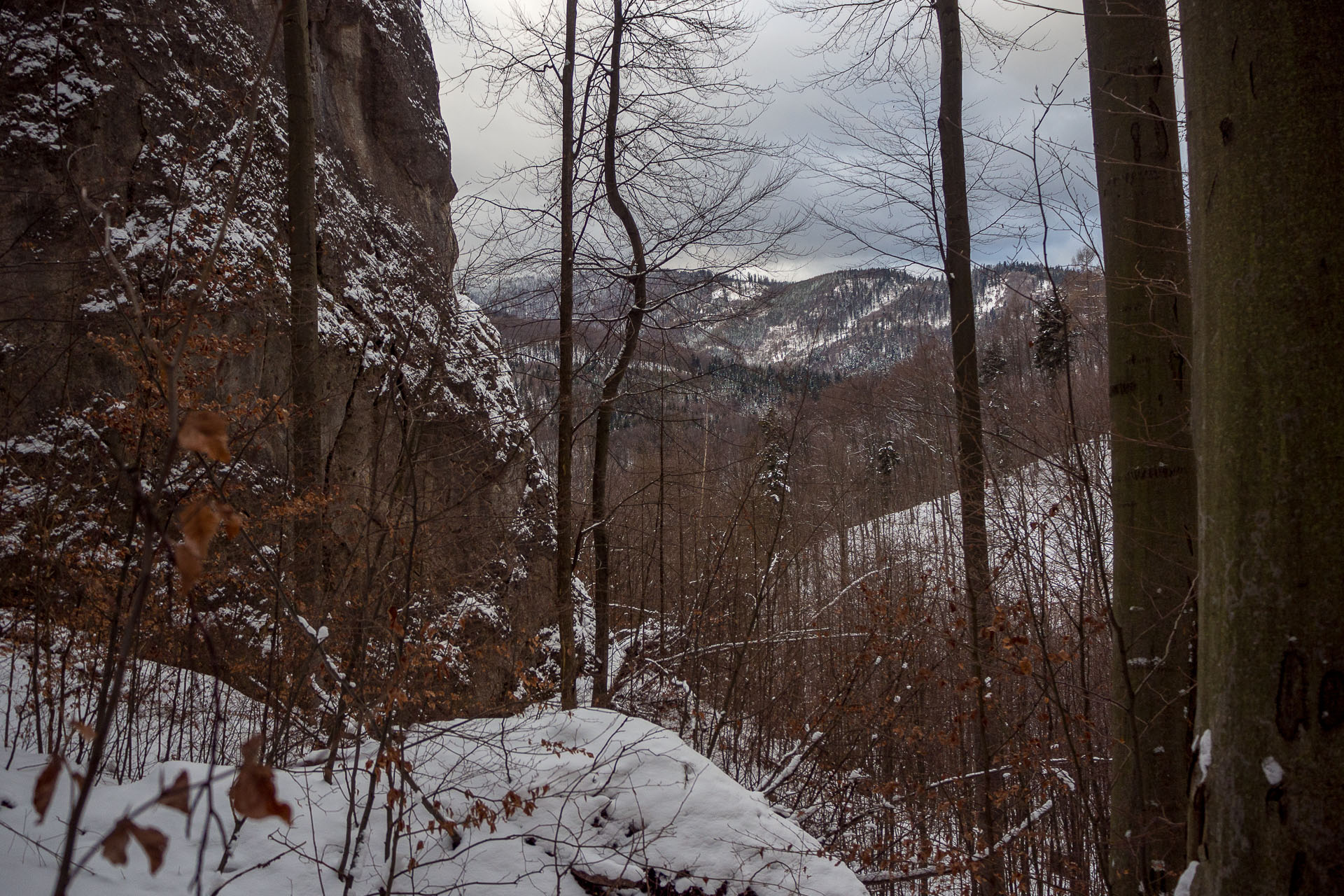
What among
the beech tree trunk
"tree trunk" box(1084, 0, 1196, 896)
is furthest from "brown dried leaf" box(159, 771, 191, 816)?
the beech tree trunk

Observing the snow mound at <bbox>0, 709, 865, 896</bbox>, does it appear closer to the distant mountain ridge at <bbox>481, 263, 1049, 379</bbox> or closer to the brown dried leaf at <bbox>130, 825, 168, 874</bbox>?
the brown dried leaf at <bbox>130, 825, 168, 874</bbox>

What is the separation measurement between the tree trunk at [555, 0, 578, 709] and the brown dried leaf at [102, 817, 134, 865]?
209 inches

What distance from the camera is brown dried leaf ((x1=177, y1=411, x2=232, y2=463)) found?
0.82 meters

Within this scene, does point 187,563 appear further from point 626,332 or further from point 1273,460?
point 626,332

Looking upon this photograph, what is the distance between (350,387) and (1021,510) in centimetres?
773

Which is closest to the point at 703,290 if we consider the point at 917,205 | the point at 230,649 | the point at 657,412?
the point at 657,412

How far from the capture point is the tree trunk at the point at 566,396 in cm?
616

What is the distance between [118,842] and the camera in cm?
75

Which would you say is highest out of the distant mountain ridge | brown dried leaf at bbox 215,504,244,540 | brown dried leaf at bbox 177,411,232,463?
the distant mountain ridge

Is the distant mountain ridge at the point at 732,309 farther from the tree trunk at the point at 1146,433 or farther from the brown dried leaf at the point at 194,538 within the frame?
the brown dried leaf at the point at 194,538

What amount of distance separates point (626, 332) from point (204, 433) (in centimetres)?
688

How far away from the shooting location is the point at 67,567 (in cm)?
393

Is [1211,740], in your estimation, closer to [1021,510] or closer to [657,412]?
[1021,510]

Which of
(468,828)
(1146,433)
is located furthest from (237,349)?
(1146,433)
